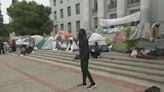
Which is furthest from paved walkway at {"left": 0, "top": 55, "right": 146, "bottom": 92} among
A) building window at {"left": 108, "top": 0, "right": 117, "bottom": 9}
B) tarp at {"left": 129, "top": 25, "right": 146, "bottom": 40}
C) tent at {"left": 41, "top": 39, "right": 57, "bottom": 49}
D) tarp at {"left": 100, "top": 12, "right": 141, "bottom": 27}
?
building window at {"left": 108, "top": 0, "right": 117, "bottom": 9}

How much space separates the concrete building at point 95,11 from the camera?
19328mm

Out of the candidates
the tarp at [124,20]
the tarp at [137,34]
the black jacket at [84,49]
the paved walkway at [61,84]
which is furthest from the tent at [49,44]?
the black jacket at [84,49]

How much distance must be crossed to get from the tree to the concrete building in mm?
3180

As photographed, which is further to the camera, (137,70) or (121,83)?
(137,70)

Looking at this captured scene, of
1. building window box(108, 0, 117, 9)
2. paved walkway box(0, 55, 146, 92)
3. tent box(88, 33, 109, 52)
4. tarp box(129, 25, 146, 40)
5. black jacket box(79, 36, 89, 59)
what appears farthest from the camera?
building window box(108, 0, 117, 9)

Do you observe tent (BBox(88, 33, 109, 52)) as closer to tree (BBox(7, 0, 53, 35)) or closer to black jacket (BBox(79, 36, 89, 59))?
black jacket (BBox(79, 36, 89, 59))

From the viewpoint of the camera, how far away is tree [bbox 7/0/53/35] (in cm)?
3247

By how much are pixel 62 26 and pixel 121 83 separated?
30.2 m

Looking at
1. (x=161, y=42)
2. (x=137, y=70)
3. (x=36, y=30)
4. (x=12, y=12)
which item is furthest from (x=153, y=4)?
(x=12, y=12)

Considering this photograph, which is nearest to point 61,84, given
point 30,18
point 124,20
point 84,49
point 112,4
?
point 84,49

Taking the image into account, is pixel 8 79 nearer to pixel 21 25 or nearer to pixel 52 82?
pixel 52 82

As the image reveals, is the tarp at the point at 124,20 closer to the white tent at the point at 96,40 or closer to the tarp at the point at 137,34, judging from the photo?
the white tent at the point at 96,40

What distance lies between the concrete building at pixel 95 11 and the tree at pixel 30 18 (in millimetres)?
3180

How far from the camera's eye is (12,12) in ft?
110
